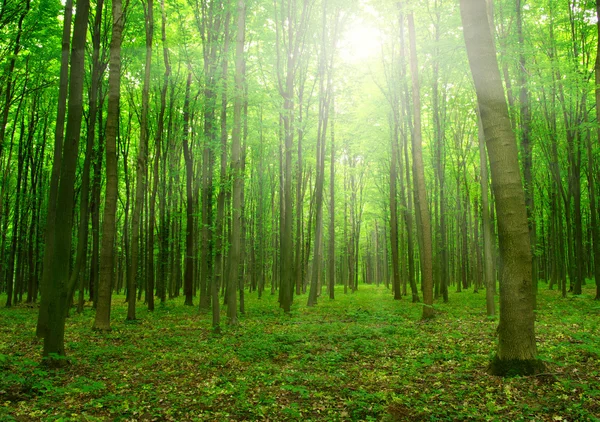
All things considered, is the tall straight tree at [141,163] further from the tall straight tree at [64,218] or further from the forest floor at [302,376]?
the tall straight tree at [64,218]

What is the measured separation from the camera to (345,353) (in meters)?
8.26

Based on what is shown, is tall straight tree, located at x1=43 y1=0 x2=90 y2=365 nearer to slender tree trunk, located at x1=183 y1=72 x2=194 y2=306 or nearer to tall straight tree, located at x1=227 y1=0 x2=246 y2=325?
tall straight tree, located at x1=227 y1=0 x2=246 y2=325

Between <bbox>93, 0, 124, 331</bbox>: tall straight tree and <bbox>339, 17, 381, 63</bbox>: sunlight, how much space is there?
12.7 metres

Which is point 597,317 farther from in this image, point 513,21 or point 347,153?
point 347,153

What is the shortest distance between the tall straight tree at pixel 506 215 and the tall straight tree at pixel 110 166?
9.47 m

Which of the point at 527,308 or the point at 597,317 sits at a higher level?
the point at 527,308

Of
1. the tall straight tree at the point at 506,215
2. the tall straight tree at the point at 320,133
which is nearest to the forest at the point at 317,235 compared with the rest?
the tall straight tree at the point at 506,215

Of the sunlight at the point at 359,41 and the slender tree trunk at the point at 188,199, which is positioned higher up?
the sunlight at the point at 359,41

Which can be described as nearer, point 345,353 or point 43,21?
point 345,353

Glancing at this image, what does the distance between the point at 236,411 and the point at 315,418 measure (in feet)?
3.60

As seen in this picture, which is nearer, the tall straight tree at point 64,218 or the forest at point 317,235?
the forest at point 317,235

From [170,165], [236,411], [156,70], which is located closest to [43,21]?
[156,70]

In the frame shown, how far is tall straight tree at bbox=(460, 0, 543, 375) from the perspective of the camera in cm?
541

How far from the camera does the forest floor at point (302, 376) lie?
474 centimetres
